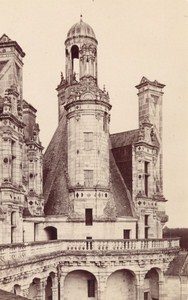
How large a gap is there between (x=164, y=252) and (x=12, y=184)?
35.0 ft

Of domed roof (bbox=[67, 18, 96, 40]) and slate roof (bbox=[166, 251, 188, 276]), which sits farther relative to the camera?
domed roof (bbox=[67, 18, 96, 40])

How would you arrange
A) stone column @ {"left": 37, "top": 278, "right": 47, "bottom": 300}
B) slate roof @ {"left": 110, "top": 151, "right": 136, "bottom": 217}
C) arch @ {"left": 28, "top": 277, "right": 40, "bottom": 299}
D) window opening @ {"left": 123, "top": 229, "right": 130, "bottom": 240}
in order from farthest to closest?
slate roof @ {"left": 110, "top": 151, "right": 136, "bottom": 217}
window opening @ {"left": 123, "top": 229, "right": 130, "bottom": 240}
arch @ {"left": 28, "top": 277, "right": 40, "bottom": 299}
stone column @ {"left": 37, "top": 278, "right": 47, "bottom": 300}

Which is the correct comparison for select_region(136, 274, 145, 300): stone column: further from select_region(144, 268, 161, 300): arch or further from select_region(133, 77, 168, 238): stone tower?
select_region(133, 77, 168, 238): stone tower

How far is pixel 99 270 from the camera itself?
2538cm

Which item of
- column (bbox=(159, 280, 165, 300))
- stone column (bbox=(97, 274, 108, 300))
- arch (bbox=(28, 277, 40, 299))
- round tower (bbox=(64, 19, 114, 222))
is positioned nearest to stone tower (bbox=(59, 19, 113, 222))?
round tower (bbox=(64, 19, 114, 222))

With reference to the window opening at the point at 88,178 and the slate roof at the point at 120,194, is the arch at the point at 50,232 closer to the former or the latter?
the window opening at the point at 88,178

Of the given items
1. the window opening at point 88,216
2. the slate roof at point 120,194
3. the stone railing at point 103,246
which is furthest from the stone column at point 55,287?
the slate roof at point 120,194

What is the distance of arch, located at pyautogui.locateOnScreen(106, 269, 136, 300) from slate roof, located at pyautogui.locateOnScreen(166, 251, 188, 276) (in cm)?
229

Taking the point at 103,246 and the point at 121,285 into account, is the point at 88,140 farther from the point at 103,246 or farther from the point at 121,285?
the point at 121,285

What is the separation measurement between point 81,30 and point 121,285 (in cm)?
1856

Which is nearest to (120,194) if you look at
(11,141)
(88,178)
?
(88,178)

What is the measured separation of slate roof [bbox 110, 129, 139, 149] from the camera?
32600 mm

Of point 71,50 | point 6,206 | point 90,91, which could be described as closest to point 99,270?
point 6,206

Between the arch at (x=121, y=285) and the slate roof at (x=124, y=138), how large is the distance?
934 cm
